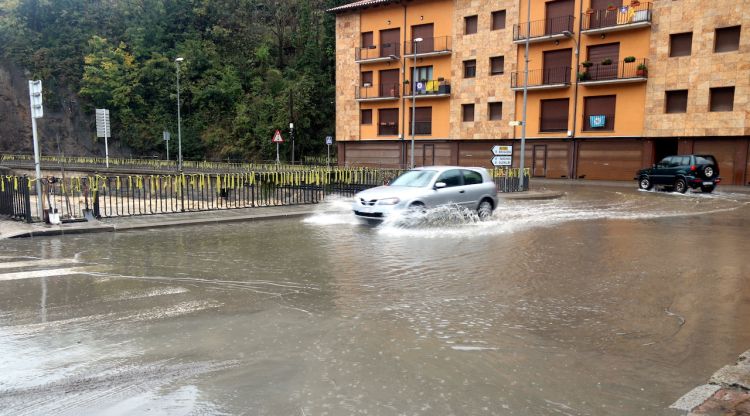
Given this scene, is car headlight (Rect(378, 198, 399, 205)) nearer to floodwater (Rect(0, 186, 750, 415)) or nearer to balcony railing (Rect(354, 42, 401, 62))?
floodwater (Rect(0, 186, 750, 415))

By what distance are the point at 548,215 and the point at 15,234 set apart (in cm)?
1381

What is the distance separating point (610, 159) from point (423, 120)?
1532 centimetres

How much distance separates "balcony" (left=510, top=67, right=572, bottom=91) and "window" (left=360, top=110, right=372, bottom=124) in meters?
13.5

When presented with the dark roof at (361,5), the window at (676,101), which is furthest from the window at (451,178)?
the dark roof at (361,5)

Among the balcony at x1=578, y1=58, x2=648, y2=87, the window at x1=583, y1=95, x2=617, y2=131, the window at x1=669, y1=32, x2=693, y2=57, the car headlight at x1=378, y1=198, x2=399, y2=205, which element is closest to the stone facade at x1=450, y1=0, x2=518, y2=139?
the window at x1=583, y1=95, x2=617, y2=131

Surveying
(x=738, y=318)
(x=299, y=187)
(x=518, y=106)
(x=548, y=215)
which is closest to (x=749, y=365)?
(x=738, y=318)

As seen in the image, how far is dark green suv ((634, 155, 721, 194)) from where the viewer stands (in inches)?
981

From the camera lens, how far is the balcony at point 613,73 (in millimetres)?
34938

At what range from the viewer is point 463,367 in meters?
4.46

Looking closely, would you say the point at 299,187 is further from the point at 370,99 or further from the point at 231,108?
the point at 231,108

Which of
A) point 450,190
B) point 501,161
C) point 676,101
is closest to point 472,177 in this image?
point 450,190

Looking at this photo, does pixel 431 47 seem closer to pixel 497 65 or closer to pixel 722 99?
pixel 497 65

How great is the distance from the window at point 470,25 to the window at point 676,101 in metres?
15.0

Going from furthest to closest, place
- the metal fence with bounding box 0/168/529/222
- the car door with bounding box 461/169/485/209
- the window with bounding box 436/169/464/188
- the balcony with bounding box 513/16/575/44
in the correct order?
the balcony with bounding box 513/16/575/44
the car door with bounding box 461/169/485/209
the metal fence with bounding box 0/168/529/222
the window with bounding box 436/169/464/188
